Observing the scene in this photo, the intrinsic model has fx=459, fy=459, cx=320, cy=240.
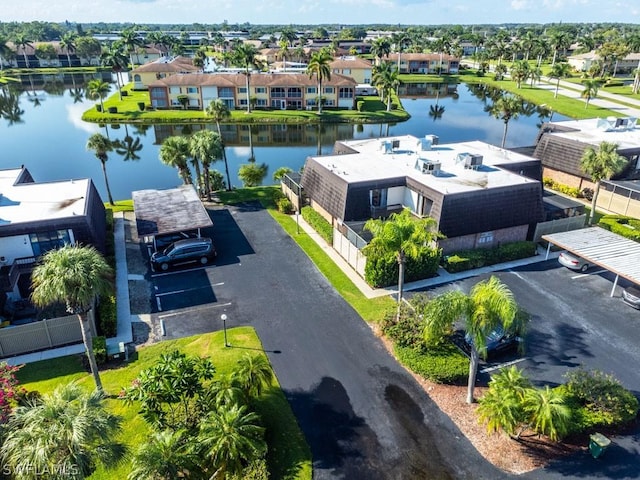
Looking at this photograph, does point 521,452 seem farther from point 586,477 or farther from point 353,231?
point 353,231

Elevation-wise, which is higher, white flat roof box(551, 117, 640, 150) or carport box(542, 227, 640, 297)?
white flat roof box(551, 117, 640, 150)

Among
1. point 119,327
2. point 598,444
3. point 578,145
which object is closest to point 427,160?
point 578,145

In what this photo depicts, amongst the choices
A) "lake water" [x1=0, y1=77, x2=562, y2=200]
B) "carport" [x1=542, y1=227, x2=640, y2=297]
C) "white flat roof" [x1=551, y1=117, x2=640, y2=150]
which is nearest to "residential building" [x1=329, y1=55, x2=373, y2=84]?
"lake water" [x1=0, y1=77, x2=562, y2=200]

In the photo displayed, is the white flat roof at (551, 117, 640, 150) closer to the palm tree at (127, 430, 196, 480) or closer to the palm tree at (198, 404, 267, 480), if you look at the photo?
the palm tree at (198, 404, 267, 480)

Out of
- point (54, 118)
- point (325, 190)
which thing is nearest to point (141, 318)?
point (325, 190)

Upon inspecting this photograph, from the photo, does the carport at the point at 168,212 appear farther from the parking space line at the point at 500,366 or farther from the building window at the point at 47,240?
the parking space line at the point at 500,366
